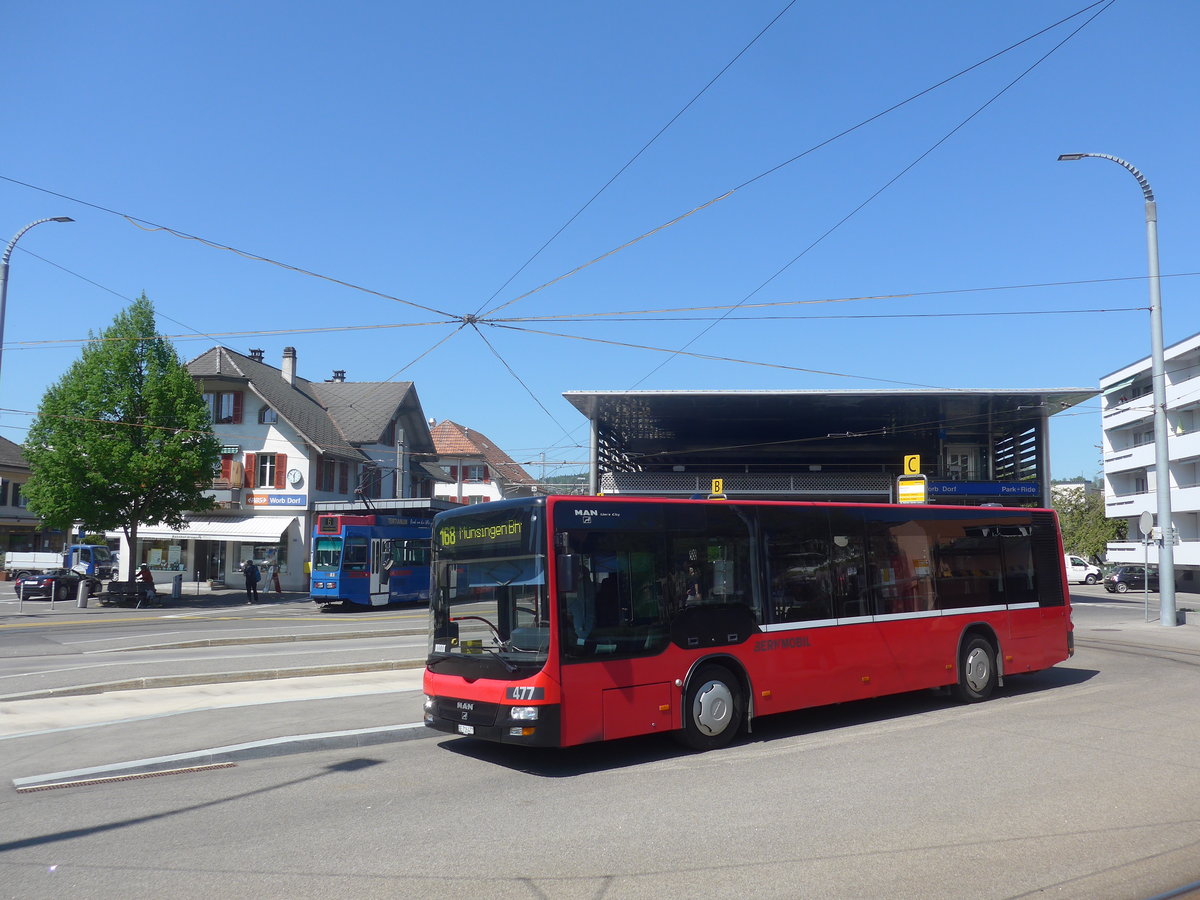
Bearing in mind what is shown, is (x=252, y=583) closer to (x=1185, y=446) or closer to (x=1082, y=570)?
(x=1082, y=570)

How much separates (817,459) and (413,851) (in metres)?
48.3

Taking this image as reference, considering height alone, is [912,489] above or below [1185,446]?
below

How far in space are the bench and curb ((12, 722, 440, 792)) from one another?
1255 inches

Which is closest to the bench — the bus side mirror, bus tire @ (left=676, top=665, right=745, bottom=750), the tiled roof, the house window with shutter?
the house window with shutter

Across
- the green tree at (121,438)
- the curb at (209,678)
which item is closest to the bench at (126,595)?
the green tree at (121,438)

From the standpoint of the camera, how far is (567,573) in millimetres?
8688

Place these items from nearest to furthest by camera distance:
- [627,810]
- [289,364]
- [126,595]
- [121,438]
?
1. [627,810]
2. [126,595]
3. [121,438]
4. [289,364]

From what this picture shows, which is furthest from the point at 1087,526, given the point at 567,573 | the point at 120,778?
the point at 120,778

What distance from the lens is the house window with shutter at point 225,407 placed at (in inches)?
1964

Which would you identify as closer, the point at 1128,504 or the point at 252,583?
the point at 252,583

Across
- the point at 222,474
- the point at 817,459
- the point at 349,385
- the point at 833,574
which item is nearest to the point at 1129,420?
the point at 817,459

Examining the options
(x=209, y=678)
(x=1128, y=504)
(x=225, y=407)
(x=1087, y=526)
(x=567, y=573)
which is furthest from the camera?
(x=1087, y=526)

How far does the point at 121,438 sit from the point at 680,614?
116ft

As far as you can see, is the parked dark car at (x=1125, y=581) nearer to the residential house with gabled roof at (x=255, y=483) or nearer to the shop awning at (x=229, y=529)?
the residential house with gabled roof at (x=255, y=483)
